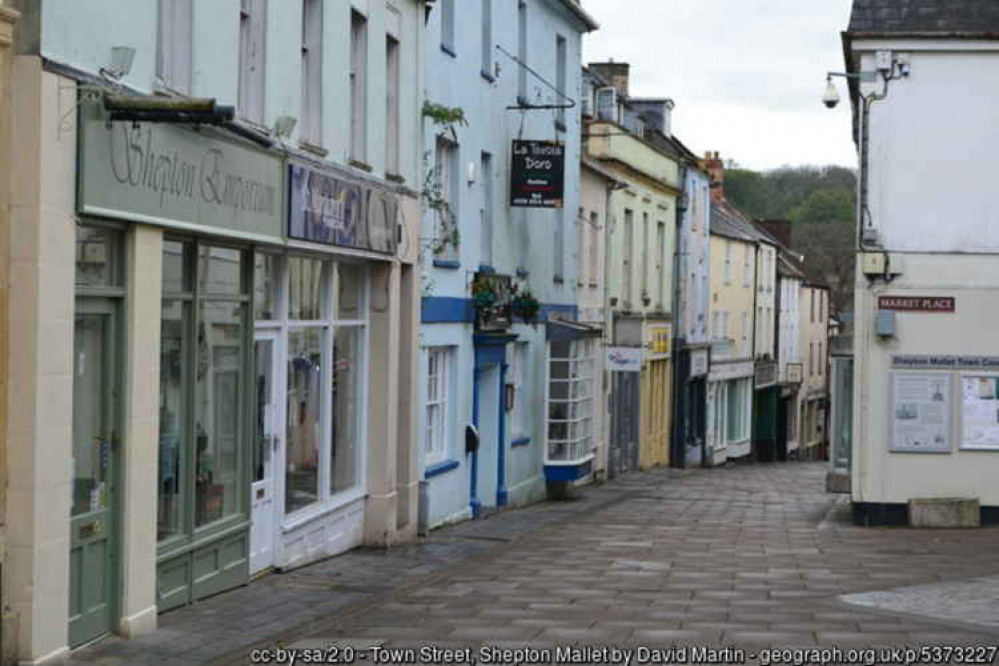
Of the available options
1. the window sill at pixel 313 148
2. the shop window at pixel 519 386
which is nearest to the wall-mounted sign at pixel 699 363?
the shop window at pixel 519 386

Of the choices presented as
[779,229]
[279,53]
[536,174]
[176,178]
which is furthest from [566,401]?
[779,229]

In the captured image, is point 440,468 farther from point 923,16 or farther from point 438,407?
point 923,16

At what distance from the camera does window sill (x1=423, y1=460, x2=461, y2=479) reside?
69.1 ft

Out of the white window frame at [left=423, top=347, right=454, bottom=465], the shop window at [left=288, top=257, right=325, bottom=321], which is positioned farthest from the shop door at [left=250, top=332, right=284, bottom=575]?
the white window frame at [left=423, top=347, right=454, bottom=465]

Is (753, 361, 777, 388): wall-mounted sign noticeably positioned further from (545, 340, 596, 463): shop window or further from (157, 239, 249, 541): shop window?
(157, 239, 249, 541): shop window

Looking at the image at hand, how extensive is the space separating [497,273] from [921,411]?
6702 mm

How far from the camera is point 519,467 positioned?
2712 cm

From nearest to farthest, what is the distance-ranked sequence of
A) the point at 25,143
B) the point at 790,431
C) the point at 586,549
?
the point at 25,143 → the point at 586,549 → the point at 790,431

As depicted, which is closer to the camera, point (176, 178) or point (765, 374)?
point (176, 178)

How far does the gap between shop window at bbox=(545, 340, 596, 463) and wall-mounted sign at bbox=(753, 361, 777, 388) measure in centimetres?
3070

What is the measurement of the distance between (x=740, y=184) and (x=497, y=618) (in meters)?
76.0

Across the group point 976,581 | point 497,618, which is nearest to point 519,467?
point 976,581

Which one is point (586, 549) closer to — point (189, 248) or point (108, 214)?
point (189, 248)

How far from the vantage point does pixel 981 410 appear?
21547mm
